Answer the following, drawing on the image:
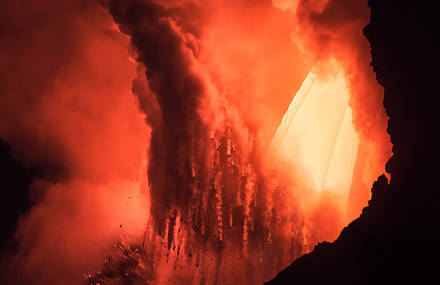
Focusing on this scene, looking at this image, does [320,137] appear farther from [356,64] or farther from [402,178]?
[402,178]

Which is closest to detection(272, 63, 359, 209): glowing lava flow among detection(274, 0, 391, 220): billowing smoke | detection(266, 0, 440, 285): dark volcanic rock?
detection(274, 0, 391, 220): billowing smoke

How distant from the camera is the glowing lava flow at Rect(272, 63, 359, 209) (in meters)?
27.2

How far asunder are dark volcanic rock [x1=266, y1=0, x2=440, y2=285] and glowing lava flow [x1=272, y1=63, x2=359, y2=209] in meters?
11.8

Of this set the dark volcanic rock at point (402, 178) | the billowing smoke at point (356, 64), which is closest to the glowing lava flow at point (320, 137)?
the billowing smoke at point (356, 64)

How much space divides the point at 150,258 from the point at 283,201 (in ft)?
59.4

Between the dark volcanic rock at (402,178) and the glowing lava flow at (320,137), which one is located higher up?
the glowing lava flow at (320,137)

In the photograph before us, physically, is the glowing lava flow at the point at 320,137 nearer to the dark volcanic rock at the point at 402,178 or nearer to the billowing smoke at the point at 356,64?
the billowing smoke at the point at 356,64

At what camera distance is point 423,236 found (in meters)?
12.2

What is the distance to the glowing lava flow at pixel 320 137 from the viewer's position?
89.1 ft

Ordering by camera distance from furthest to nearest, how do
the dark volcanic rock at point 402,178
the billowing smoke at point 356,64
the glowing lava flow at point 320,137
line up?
the glowing lava flow at point 320,137 → the billowing smoke at point 356,64 → the dark volcanic rock at point 402,178

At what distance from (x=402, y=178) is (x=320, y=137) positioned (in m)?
16.5

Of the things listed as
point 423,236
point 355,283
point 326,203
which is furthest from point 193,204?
point 423,236

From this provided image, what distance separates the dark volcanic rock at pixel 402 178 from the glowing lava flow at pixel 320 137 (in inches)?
466

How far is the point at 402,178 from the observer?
13.4 m
